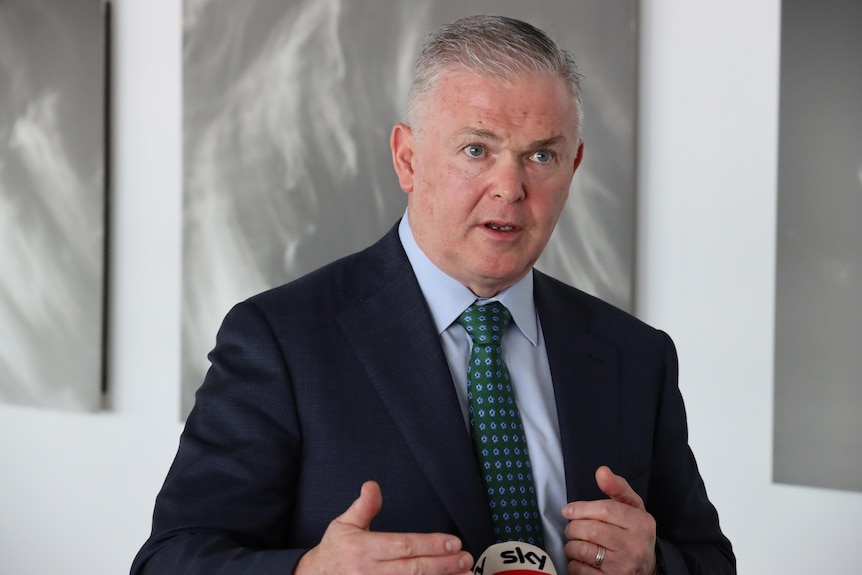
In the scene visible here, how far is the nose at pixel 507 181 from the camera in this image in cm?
165

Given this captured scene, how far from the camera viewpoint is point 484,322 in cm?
175

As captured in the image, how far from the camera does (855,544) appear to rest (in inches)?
103

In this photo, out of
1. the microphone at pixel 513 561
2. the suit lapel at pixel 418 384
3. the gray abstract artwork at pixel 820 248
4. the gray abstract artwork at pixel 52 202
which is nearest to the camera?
the microphone at pixel 513 561

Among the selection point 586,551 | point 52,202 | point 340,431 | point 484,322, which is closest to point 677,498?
point 586,551

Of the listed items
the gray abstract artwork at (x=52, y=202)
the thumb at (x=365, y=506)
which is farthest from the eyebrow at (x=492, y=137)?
the gray abstract artwork at (x=52, y=202)

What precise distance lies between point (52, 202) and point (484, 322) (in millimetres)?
2433

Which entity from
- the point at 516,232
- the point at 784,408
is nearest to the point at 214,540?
the point at 516,232

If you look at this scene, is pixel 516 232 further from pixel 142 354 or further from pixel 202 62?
pixel 142 354

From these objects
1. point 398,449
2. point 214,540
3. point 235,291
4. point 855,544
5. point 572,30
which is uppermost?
point 572,30

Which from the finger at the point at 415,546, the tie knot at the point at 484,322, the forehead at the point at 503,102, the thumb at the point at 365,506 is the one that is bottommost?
the finger at the point at 415,546

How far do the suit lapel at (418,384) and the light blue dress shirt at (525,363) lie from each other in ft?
0.13

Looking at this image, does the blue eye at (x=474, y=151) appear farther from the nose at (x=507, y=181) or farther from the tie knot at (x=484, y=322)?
the tie knot at (x=484, y=322)

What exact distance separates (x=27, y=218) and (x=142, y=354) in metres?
0.70

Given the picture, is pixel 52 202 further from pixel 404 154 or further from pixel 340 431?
pixel 340 431
